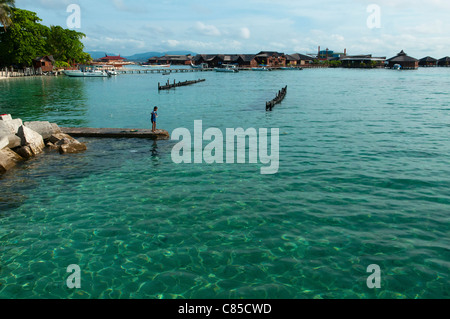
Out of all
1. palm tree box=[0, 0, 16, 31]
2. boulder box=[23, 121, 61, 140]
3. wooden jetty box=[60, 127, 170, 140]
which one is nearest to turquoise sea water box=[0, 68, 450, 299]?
wooden jetty box=[60, 127, 170, 140]

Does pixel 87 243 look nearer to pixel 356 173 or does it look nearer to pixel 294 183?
pixel 294 183

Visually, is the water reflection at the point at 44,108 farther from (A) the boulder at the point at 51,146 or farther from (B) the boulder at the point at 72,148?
(B) the boulder at the point at 72,148

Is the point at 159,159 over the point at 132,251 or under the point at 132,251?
over

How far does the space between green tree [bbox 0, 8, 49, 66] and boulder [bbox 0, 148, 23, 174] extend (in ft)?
263

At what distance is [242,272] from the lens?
32.3 ft

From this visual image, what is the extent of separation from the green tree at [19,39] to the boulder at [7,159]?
3150 inches

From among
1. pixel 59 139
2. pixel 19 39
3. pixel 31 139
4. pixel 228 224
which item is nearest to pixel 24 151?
pixel 31 139

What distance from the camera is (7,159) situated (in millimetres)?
18812

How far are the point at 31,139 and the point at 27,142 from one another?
461mm

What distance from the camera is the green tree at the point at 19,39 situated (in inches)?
3334

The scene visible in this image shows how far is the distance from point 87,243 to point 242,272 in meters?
5.47

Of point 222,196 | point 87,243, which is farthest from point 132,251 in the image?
point 222,196

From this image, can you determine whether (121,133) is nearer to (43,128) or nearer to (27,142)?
(43,128)

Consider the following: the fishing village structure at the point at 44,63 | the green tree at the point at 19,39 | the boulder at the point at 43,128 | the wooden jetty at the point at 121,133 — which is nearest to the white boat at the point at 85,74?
the fishing village structure at the point at 44,63
